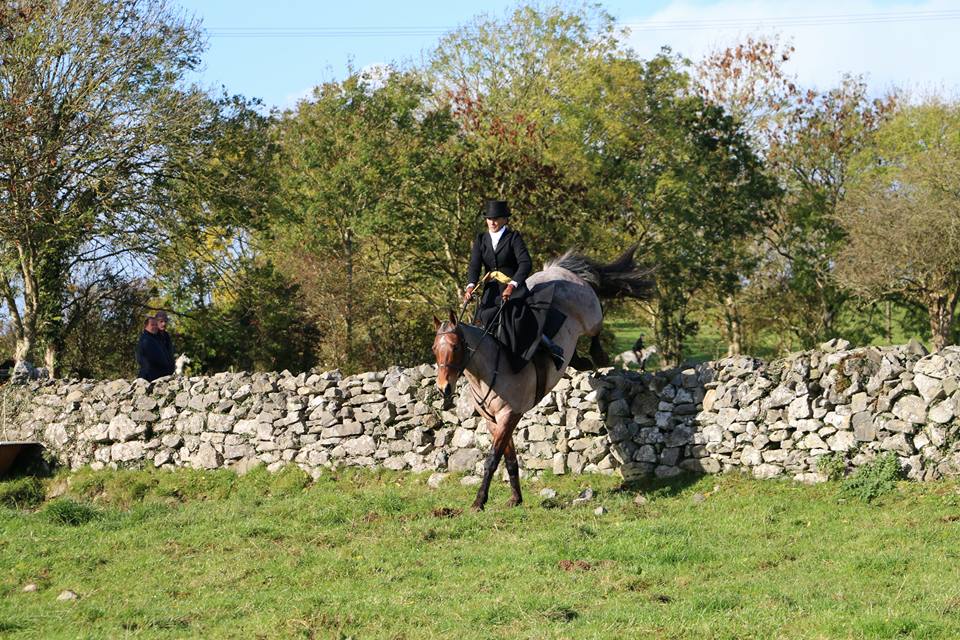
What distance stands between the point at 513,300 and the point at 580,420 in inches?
82.6

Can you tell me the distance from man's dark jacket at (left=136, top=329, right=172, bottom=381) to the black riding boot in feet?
24.8

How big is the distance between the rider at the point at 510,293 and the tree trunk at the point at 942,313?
18.4m

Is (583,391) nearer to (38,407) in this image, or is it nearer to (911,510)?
(911,510)

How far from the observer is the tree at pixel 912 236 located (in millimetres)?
24781

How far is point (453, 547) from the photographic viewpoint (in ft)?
29.2

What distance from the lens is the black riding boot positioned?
35.4ft

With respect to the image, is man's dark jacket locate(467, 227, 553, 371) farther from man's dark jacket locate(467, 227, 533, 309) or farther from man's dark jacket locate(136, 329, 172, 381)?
man's dark jacket locate(136, 329, 172, 381)

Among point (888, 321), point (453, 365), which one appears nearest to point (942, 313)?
point (888, 321)

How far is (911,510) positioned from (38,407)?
13.3 meters

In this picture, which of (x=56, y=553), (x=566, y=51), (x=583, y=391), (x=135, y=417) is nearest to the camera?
(x=56, y=553)

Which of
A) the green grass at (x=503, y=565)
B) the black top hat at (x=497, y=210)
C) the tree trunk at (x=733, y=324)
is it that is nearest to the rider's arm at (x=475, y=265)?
the black top hat at (x=497, y=210)

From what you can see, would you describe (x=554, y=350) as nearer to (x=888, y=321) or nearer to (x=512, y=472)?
(x=512, y=472)

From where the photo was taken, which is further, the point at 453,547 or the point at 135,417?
the point at 135,417

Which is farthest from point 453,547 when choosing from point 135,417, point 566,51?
point 566,51
